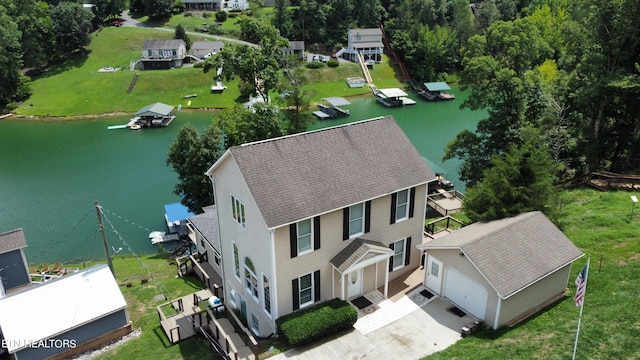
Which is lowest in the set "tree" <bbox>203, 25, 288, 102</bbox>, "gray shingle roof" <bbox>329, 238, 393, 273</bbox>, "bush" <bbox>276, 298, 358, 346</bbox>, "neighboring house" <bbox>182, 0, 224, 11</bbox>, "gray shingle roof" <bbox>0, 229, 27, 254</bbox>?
"gray shingle roof" <bbox>0, 229, 27, 254</bbox>

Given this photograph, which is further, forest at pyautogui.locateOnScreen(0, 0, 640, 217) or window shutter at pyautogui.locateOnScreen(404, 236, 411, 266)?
forest at pyautogui.locateOnScreen(0, 0, 640, 217)

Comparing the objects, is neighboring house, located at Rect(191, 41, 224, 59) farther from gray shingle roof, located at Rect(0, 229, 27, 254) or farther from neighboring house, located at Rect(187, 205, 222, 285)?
gray shingle roof, located at Rect(0, 229, 27, 254)

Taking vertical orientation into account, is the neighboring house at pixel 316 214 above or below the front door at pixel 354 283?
above

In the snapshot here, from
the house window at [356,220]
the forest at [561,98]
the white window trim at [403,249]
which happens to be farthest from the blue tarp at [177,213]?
the forest at [561,98]

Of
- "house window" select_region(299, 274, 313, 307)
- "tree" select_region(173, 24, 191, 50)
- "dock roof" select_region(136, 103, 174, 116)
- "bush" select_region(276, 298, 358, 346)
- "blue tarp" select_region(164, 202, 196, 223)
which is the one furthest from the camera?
"tree" select_region(173, 24, 191, 50)

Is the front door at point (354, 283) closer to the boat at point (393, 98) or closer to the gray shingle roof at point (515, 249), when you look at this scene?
the gray shingle roof at point (515, 249)

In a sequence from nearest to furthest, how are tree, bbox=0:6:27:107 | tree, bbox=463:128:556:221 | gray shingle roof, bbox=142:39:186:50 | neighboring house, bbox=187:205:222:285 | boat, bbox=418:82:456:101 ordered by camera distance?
tree, bbox=463:128:556:221 → neighboring house, bbox=187:205:222:285 → tree, bbox=0:6:27:107 → boat, bbox=418:82:456:101 → gray shingle roof, bbox=142:39:186:50

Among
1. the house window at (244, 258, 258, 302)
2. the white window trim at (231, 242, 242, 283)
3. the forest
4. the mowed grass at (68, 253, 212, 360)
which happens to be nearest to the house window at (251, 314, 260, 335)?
the house window at (244, 258, 258, 302)
